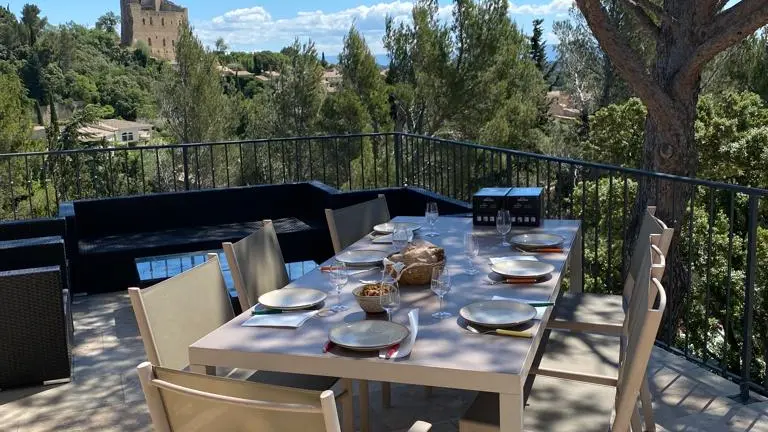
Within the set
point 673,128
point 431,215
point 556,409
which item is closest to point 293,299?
point 556,409

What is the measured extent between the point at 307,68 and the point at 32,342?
22.5 meters

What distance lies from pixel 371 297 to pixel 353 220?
4.96ft

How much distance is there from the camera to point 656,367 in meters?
3.57

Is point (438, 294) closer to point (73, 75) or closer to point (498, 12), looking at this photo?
point (498, 12)

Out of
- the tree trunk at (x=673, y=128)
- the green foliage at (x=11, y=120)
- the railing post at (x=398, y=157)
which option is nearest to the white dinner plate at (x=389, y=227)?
the railing post at (x=398, y=157)

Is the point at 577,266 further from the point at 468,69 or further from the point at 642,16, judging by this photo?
the point at 468,69

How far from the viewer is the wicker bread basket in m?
2.58

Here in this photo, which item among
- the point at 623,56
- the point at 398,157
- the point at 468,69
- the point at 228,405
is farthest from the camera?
the point at 468,69

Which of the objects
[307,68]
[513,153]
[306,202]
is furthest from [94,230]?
[307,68]

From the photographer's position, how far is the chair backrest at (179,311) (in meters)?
2.22

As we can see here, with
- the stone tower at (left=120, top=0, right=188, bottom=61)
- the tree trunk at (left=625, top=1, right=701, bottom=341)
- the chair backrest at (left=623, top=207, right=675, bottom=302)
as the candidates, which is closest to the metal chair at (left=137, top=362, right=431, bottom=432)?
the chair backrest at (left=623, top=207, right=675, bottom=302)

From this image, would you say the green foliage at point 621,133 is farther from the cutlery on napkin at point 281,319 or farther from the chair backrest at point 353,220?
the cutlery on napkin at point 281,319

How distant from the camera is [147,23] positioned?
90375 mm

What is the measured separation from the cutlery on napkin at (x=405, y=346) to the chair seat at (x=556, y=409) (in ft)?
0.96
